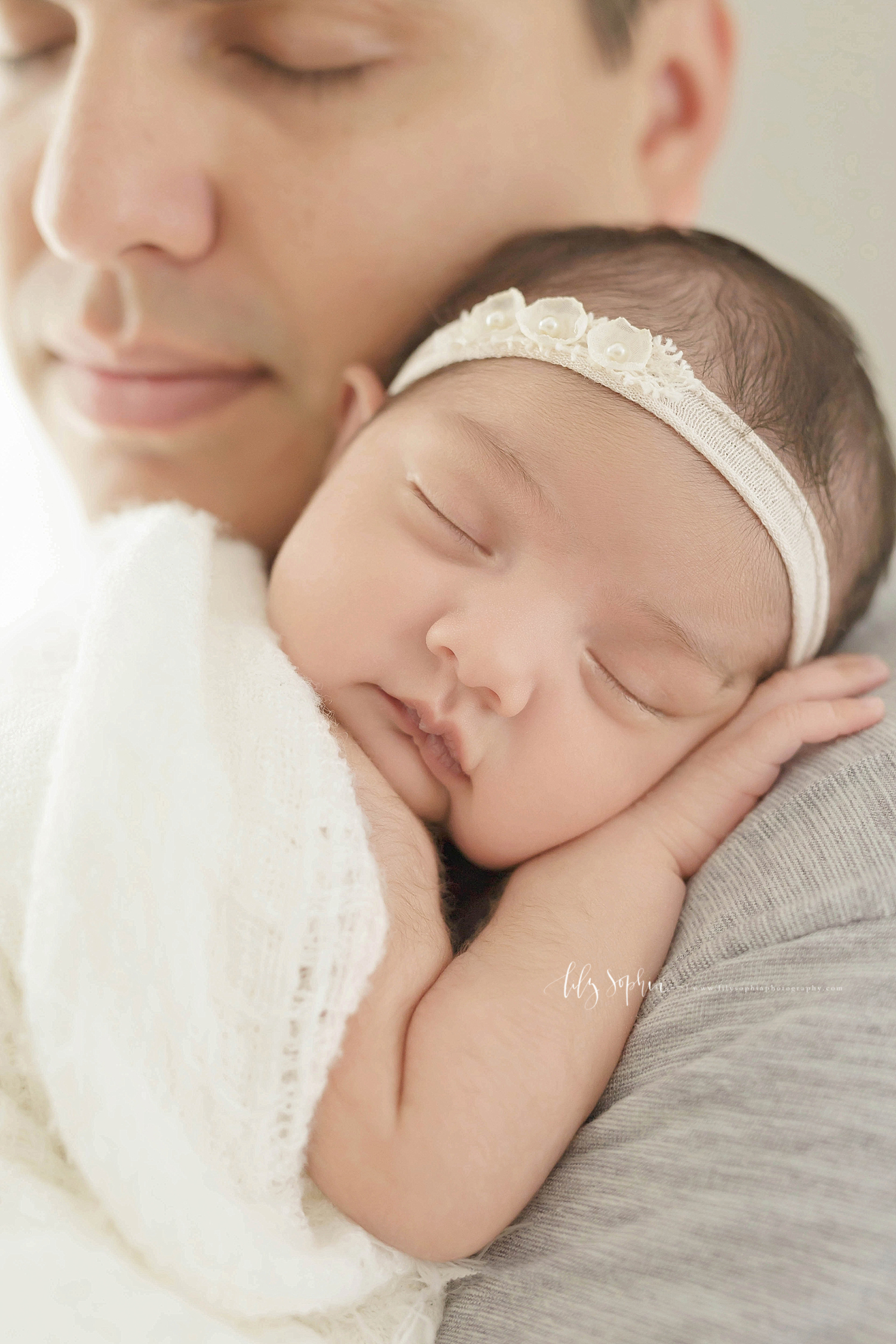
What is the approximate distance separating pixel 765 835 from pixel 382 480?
553 mm

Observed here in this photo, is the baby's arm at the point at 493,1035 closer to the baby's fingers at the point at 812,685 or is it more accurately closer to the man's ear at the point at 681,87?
the baby's fingers at the point at 812,685

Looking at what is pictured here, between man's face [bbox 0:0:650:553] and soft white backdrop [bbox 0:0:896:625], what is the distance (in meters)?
0.73

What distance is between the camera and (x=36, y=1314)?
697 millimetres

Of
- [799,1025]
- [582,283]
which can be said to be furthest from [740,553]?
[799,1025]

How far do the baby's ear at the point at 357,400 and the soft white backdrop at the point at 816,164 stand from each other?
957mm

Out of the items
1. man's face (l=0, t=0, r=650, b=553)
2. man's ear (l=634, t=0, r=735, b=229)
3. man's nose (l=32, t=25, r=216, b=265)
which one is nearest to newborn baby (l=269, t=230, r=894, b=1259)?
man's face (l=0, t=0, r=650, b=553)

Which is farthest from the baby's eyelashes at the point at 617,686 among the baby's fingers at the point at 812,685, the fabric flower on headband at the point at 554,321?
the fabric flower on headband at the point at 554,321

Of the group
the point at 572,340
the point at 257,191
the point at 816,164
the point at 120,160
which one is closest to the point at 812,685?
the point at 572,340

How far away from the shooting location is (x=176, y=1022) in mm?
767

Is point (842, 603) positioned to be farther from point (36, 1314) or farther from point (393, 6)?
point (36, 1314)

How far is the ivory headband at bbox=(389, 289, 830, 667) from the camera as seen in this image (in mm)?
1053

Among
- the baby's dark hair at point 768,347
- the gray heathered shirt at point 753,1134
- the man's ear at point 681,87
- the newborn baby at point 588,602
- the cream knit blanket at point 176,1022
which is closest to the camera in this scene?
the gray heathered shirt at point 753,1134

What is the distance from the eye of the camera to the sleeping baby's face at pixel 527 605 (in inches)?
40.3

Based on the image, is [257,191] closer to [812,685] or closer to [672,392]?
[672,392]
